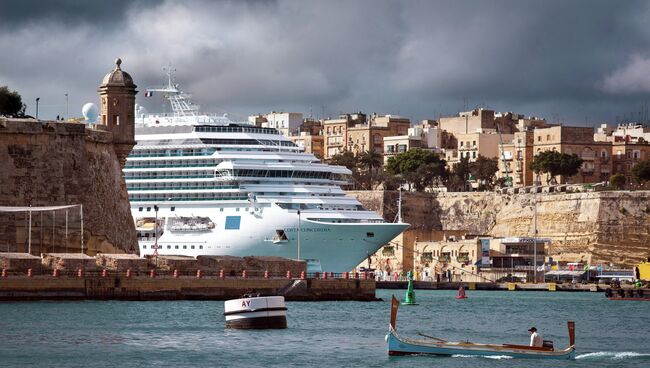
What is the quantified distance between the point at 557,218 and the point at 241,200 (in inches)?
1333

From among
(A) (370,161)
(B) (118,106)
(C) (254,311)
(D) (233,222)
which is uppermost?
(A) (370,161)

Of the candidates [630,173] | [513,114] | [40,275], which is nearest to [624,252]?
[630,173]

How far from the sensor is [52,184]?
55656 mm

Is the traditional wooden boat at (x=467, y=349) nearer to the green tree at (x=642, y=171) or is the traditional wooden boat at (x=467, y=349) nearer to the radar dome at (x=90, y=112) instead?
the radar dome at (x=90, y=112)

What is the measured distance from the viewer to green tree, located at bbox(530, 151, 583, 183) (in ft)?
397

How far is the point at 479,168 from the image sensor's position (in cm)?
13300

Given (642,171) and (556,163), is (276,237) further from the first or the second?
(642,171)

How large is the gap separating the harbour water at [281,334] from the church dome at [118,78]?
10.9m

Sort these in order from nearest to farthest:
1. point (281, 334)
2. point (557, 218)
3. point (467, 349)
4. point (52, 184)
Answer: point (467, 349)
point (281, 334)
point (52, 184)
point (557, 218)

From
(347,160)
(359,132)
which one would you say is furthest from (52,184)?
(359,132)

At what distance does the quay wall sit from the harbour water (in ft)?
1.25

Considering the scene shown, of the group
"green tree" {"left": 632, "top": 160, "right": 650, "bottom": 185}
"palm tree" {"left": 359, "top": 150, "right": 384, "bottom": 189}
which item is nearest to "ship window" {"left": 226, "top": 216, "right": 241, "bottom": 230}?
"green tree" {"left": 632, "top": 160, "right": 650, "bottom": 185}

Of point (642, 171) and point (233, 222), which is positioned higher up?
point (642, 171)

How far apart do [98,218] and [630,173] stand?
76.5m
